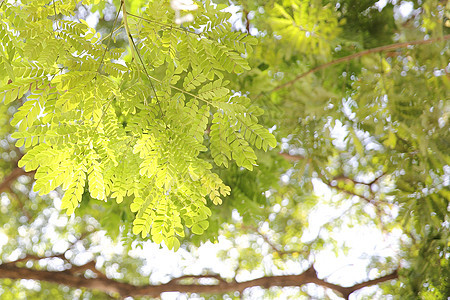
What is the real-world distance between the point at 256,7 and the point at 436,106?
1189mm

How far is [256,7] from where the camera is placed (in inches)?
99.3

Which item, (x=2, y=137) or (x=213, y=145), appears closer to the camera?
(x=213, y=145)

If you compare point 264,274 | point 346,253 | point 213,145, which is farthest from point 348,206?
point 213,145

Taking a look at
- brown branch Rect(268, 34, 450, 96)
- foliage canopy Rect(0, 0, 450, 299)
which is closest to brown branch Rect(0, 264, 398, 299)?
foliage canopy Rect(0, 0, 450, 299)

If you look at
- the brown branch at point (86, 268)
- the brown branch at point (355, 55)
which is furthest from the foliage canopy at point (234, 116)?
the brown branch at point (86, 268)

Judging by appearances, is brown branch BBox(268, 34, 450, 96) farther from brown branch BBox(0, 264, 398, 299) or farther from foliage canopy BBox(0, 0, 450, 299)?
brown branch BBox(0, 264, 398, 299)

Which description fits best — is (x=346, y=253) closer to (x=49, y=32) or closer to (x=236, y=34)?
(x=236, y=34)

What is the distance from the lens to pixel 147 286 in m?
4.39

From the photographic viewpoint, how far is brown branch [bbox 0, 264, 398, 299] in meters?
4.23

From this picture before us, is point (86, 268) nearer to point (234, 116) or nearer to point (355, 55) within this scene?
point (355, 55)

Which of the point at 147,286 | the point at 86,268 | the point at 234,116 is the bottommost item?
the point at 234,116

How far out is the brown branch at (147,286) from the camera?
423 cm

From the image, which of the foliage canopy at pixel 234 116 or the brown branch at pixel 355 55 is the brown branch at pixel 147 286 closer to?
the foliage canopy at pixel 234 116

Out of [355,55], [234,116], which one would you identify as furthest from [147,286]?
[234,116]
